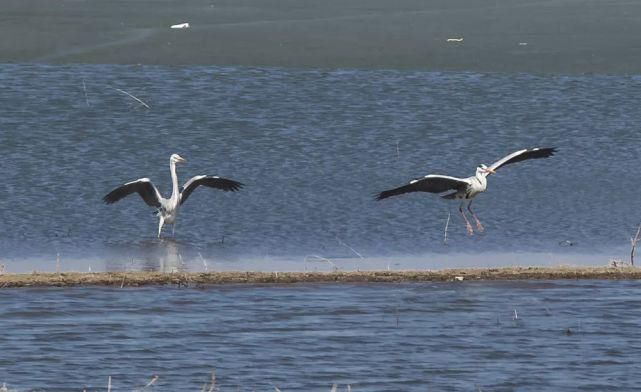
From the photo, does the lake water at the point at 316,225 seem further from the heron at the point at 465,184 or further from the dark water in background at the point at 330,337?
the heron at the point at 465,184

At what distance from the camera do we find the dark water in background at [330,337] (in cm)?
981

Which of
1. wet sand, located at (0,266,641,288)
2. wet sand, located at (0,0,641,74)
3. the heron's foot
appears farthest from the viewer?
wet sand, located at (0,0,641,74)

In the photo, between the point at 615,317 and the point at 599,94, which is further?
the point at 599,94

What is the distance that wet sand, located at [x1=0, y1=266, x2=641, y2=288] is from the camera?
12461 mm

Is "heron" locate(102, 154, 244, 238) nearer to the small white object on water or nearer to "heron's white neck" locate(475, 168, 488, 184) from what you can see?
"heron's white neck" locate(475, 168, 488, 184)

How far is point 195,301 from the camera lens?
39.2ft

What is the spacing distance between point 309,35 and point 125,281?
13.2 meters

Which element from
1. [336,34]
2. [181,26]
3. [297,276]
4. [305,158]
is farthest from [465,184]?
[181,26]

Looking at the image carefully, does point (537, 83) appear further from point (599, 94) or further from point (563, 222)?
point (563, 222)

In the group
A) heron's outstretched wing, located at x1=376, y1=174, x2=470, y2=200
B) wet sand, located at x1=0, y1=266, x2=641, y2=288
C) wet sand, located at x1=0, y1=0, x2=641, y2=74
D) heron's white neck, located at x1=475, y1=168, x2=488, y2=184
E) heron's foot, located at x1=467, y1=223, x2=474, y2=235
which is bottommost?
heron's foot, located at x1=467, y1=223, x2=474, y2=235

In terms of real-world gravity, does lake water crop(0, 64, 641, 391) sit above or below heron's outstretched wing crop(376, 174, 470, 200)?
below

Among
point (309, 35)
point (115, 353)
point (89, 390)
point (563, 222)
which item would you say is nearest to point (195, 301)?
point (115, 353)

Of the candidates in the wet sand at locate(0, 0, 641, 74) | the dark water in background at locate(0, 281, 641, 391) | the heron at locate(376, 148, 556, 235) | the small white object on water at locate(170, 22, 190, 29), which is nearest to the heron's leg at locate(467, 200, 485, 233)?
the heron at locate(376, 148, 556, 235)

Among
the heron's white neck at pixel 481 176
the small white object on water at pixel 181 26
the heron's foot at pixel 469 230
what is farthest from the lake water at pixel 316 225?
the small white object on water at pixel 181 26
